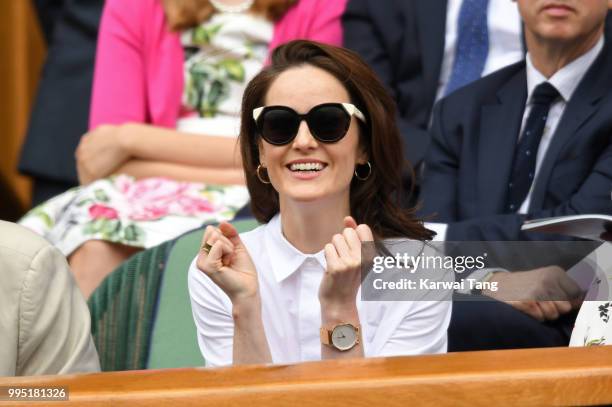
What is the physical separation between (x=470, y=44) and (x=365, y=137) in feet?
3.13

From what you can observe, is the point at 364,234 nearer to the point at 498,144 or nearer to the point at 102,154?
the point at 498,144

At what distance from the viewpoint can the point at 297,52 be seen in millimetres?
2203

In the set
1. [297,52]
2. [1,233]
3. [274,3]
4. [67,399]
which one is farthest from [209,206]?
[67,399]

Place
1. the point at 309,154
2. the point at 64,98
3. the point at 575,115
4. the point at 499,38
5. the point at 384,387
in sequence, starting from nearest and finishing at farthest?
1. the point at 384,387
2. the point at 309,154
3. the point at 575,115
4. the point at 499,38
5. the point at 64,98

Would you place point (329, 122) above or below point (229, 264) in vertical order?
above

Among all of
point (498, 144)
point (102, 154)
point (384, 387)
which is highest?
point (498, 144)

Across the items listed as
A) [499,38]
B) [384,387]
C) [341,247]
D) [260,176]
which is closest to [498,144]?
[499,38]

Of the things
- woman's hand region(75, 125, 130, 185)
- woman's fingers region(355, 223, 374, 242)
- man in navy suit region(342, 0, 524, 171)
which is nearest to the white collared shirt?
man in navy suit region(342, 0, 524, 171)

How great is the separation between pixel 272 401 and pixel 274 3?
6.16 ft

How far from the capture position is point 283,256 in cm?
215

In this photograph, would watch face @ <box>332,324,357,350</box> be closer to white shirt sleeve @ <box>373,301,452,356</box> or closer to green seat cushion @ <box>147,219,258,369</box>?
white shirt sleeve @ <box>373,301,452,356</box>

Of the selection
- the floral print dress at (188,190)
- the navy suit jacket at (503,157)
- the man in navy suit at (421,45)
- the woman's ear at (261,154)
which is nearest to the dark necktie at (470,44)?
the man in navy suit at (421,45)

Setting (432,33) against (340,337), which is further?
(432,33)

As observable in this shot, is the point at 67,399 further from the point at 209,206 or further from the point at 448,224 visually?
the point at 209,206
